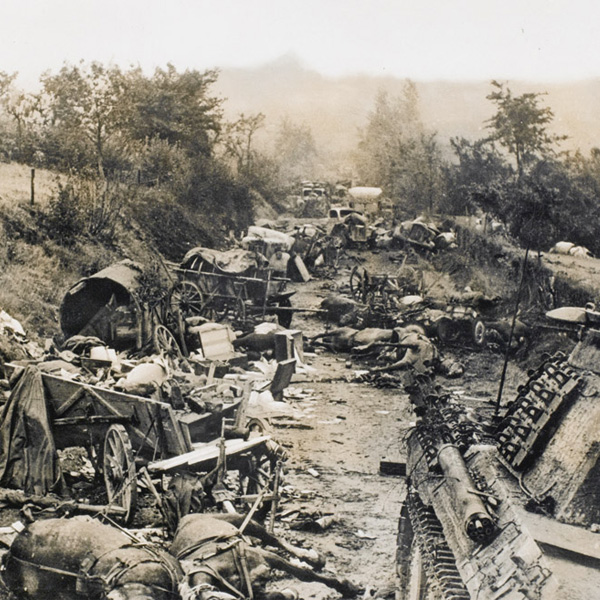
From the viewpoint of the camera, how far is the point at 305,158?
41.3 m

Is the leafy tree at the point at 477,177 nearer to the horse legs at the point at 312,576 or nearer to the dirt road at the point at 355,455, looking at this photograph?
the dirt road at the point at 355,455

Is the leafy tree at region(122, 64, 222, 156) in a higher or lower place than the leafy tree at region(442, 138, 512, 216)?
higher

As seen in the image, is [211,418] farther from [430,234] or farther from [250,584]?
[430,234]

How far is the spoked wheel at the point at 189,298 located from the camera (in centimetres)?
1421

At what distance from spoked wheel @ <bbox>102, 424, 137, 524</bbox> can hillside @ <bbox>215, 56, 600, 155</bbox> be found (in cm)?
647

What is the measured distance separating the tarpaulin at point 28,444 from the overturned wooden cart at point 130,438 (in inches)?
6.2

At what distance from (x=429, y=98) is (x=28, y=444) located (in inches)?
1014

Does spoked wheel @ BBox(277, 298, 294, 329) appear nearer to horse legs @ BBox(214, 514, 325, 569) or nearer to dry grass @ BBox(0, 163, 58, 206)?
dry grass @ BBox(0, 163, 58, 206)

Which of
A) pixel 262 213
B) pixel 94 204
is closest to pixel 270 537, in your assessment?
pixel 94 204

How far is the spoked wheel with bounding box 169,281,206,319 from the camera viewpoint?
46.6 ft

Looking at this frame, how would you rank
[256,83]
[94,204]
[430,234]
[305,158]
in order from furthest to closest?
[305,158]
[430,234]
[256,83]
[94,204]

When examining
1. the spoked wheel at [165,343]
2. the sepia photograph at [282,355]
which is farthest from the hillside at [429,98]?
the spoked wheel at [165,343]

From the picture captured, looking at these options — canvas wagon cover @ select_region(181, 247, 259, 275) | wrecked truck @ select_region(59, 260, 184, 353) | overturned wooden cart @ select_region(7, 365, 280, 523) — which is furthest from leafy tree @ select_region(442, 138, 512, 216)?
overturned wooden cart @ select_region(7, 365, 280, 523)

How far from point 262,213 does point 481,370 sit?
1665 cm
